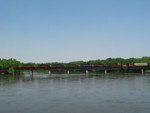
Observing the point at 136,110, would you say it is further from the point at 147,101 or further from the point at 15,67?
the point at 15,67

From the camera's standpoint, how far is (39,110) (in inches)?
755

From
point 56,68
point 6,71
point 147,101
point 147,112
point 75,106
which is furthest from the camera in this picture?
point 6,71

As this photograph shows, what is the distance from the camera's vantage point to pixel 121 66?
83.9 meters

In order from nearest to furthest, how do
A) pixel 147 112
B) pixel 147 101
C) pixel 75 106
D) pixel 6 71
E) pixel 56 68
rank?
pixel 147 112 < pixel 75 106 < pixel 147 101 < pixel 56 68 < pixel 6 71

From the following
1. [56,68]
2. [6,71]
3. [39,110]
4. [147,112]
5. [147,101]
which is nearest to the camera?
[147,112]

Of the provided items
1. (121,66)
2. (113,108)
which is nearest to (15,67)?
(121,66)

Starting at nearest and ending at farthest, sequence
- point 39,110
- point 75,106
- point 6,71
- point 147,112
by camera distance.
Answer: point 147,112 < point 39,110 < point 75,106 < point 6,71

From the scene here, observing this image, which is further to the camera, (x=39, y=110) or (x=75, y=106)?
(x=75, y=106)

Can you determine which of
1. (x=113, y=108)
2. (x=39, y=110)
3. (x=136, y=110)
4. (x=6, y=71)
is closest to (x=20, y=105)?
(x=39, y=110)

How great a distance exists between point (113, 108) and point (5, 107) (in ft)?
33.9

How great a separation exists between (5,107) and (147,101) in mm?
14417

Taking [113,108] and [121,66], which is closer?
[113,108]

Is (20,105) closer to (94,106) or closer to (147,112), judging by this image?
(94,106)

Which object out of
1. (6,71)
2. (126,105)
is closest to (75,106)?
(126,105)
